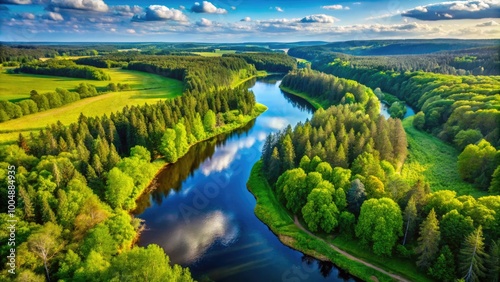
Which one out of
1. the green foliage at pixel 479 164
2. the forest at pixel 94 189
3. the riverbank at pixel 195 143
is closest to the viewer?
the forest at pixel 94 189

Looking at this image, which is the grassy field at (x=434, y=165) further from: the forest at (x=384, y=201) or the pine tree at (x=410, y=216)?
the pine tree at (x=410, y=216)

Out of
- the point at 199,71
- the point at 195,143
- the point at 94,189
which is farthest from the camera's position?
the point at 199,71

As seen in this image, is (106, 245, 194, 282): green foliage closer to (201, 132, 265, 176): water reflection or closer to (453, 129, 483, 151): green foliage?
(201, 132, 265, 176): water reflection

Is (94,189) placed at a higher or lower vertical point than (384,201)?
lower

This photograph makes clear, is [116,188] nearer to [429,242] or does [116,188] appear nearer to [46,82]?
[429,242]

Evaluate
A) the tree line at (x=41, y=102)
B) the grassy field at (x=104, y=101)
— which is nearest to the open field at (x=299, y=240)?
the grassy field at (x=104, y=101)

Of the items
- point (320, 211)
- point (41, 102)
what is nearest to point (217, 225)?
point (320, 211)
